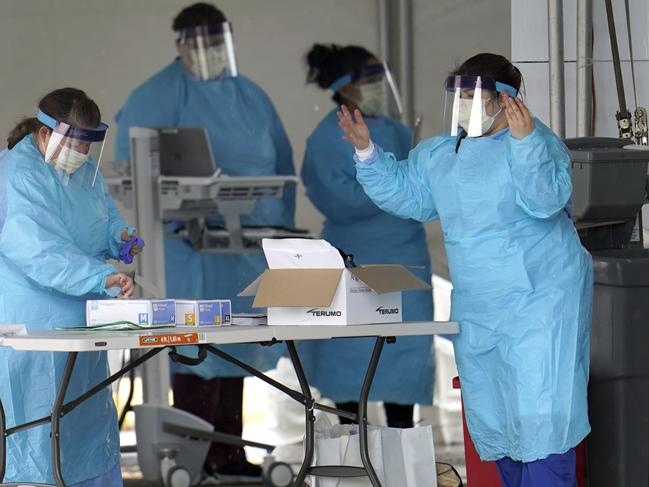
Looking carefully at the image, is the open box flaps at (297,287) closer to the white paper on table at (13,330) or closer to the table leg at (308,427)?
the table leg at (308,427)

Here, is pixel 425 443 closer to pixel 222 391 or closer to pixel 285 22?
pixel 222 391

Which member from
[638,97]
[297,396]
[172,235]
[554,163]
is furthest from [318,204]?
[554,163]

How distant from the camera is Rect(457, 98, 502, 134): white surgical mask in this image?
2.96m

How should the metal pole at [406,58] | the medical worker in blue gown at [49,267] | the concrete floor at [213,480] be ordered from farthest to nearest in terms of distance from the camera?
1. the metal pole at [406,58]
2. the concrete floor at [213,480]
3. the medical worker in blue gown at [49,267]

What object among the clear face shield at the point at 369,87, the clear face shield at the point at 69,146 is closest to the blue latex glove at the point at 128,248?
the clear face shield at the point at 69,146

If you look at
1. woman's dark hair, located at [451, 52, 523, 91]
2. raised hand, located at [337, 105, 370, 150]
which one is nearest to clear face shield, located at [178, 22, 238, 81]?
raised hand, located at [337, 105, 370, 150]

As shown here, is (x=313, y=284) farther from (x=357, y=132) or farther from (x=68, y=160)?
(x=68, y=160)

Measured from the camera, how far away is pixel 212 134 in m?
4.96

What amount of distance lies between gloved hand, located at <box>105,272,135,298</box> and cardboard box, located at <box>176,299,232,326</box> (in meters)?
0.16

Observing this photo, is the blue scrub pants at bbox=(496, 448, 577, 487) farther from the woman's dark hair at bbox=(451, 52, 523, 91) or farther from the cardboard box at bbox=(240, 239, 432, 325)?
the woman's dark hair at bbox=(451, 52, 523, 91)

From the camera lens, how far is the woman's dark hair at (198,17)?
16.0ft

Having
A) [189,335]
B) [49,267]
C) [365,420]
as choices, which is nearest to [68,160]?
[49,267]

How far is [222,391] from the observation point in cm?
492

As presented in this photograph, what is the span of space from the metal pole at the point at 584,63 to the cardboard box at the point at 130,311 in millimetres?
1624
